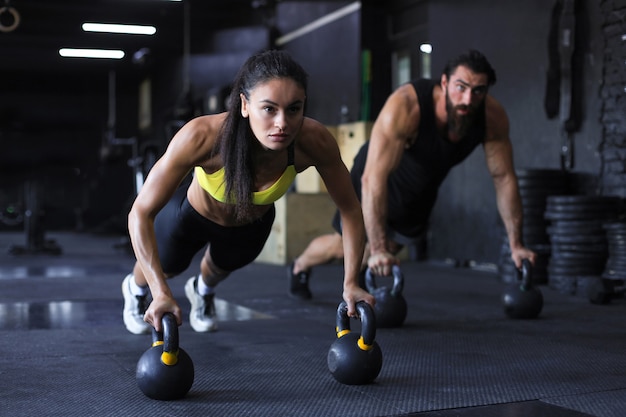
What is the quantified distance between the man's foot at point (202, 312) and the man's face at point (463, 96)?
1.17 metres

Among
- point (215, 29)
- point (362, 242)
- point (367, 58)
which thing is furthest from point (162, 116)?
point (362, 242)

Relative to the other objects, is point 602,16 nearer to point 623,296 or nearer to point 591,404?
point 623,296

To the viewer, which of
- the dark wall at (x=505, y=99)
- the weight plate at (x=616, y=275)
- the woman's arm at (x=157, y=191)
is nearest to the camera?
the woman's arm at (x=157, y=191)

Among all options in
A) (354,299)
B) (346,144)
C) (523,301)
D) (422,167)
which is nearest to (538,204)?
(523,301)

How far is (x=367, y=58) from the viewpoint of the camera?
7.00 meters

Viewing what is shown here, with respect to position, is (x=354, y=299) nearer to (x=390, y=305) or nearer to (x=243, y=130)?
(x=243, y=130)

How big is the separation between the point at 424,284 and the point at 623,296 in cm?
121

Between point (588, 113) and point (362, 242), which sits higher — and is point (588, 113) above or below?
above

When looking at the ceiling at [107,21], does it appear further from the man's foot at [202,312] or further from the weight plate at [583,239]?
the man's foot at [202,312]

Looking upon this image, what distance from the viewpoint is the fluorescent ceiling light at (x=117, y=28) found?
997 centimetres

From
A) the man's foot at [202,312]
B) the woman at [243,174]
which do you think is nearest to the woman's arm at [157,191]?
the woman at [243,174]

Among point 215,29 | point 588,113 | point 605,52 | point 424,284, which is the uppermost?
point 215,29

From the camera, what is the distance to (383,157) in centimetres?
301

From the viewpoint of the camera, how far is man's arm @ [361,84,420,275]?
2961 millimetres
